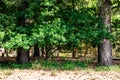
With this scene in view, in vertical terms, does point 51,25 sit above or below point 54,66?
above

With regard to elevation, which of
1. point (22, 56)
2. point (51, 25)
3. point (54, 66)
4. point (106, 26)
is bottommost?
point (54, 66)

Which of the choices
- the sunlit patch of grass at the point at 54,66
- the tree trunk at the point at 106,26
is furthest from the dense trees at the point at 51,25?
the sunlit patch of grass at the point at 54,66

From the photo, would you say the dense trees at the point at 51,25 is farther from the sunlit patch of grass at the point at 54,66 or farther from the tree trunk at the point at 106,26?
the sunlit patch of grass at the point at 54,66

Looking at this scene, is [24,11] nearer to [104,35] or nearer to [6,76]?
[104,35]

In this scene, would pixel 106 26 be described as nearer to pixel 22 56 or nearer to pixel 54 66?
pixel 54 66

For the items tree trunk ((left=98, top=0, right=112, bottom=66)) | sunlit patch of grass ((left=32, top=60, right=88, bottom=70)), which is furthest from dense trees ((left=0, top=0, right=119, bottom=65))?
sunlit patch of grass ((left=32, top=60, right=88, bottom=70))

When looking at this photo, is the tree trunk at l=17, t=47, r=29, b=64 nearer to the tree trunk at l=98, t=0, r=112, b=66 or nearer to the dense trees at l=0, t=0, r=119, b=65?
the dense trees at l=0, t=0, r=119, b=65

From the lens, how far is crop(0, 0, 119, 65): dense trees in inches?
641

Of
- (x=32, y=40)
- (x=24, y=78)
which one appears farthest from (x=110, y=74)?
(x=32, y=40)

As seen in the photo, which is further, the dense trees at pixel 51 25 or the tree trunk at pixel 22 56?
the tree trunk at pixel 22 56

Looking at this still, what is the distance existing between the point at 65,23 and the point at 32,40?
2.03 m

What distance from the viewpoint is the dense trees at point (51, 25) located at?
1628 centimetres

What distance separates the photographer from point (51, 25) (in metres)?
16.4

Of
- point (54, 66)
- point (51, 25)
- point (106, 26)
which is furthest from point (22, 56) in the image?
point (106, 26)
